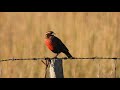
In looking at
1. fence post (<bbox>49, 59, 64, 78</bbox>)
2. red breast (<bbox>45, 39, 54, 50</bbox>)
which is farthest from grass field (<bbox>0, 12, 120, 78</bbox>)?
fence post (<bbox>49, 59, 64, 78</bbox>)

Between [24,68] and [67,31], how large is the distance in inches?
60.7

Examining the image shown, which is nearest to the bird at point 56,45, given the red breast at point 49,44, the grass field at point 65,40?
the red breast at point 49,44

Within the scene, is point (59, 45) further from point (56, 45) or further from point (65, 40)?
point (65, 40)

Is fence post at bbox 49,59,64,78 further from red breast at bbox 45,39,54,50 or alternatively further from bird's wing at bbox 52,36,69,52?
red breast at bbox 45,39,54,50

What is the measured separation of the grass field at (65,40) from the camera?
782 centimetres

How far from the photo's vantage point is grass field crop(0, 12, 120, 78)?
782cm

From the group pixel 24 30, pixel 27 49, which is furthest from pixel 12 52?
pixel 24 30

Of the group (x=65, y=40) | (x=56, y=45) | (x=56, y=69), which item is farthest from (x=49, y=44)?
(x=56, y=69)

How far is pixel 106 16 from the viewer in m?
9.71

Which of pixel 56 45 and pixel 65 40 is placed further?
pixel 65 40

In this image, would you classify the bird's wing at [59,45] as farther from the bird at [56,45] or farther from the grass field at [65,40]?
the grass field at [65,40]

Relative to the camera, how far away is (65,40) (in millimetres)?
8883

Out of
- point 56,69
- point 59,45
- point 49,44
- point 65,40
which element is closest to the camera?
point 56,69

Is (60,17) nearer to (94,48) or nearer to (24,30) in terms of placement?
(24,30)
